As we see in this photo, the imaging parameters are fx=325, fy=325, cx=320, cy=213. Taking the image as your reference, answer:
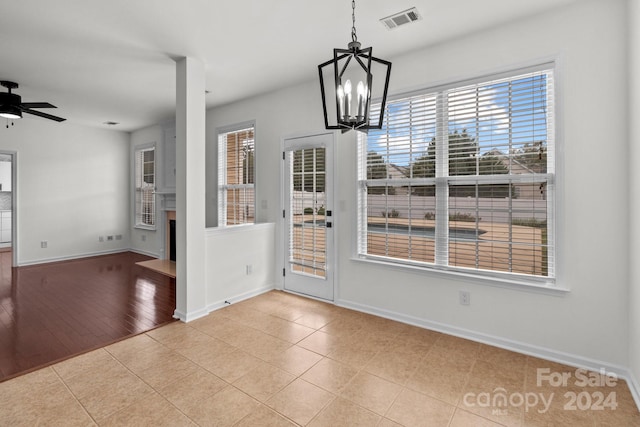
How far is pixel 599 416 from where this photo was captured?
2.00 m

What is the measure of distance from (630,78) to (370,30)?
197 cm

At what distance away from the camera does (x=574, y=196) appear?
8.36 feet

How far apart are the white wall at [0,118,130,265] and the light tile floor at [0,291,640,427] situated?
4960mm

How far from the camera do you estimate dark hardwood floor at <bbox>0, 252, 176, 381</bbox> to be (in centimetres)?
284

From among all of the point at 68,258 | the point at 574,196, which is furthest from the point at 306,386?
the point at 68,258

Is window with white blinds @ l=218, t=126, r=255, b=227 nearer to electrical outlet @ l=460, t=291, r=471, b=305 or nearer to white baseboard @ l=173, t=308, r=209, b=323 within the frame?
white baseboard @ l=173, t=308, r=209, b=323

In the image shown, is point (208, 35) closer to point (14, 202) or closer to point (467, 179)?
point (467, 179)

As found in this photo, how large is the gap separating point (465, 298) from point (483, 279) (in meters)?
0.26

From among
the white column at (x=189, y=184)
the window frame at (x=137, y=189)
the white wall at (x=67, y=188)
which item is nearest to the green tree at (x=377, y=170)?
the white column at (x=189, y=184)

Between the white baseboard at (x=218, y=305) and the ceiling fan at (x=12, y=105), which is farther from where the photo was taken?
the ceiling fan at (x=12, y=105)

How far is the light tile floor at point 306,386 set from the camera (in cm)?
198

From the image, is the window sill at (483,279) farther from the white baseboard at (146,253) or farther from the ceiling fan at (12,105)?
the white baseboard at (146,253)

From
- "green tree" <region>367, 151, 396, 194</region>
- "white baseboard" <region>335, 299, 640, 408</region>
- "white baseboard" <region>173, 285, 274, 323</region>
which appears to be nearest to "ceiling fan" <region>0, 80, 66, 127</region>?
"white baseboard" <region>173, 285, 274, 323</region>

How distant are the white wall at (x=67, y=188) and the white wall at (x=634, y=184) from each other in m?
8.40
